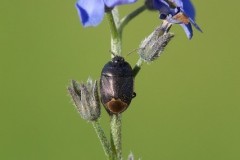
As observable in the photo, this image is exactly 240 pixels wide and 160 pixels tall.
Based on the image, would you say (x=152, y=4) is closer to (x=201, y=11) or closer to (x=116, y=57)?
(x=116, y=57)

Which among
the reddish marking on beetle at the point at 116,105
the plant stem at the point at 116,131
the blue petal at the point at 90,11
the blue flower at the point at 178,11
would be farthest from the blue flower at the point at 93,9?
the plant stem at the point at 116,131

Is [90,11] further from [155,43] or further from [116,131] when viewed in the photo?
[116,131]

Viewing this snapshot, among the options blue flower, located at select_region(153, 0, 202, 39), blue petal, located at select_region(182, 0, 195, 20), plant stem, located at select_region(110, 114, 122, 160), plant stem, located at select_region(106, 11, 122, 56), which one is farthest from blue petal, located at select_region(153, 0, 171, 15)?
plant stem, located at select_region(110, 114, 122, 160)

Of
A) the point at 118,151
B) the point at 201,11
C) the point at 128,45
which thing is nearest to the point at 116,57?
the point at 118,151

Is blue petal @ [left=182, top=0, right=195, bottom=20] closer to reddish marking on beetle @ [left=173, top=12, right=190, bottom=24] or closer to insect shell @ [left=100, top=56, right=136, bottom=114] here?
reddish marking on beetle @ [left=173, top=12, right=190, bottom=24]

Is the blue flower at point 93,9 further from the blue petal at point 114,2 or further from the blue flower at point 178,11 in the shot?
the blue flower at point 178,11
